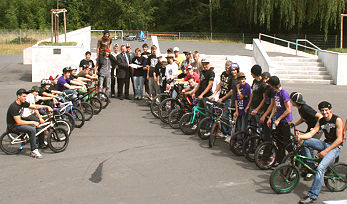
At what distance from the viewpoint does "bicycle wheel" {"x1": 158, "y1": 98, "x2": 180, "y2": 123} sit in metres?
12.2

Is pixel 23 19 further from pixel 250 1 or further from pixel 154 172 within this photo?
pixel 154 172

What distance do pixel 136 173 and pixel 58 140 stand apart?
2345 mm

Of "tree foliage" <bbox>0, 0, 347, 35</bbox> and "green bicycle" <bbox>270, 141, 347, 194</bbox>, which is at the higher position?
"tree foliage" <bbox>0, 0, 347, 35</bbox>

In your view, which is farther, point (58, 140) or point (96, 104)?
point (96, 104)

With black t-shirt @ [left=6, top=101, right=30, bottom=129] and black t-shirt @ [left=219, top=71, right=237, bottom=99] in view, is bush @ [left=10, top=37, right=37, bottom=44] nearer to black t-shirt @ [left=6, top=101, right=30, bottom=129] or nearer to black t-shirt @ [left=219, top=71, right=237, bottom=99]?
black t-shirt @ [left=6, top=101, right=30, bottom=129]

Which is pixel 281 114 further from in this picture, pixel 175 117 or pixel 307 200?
pixel 175 117

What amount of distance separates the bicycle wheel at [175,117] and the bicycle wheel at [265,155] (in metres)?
3.75

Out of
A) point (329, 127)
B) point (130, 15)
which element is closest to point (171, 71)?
point (329, 127)

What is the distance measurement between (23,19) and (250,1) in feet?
126

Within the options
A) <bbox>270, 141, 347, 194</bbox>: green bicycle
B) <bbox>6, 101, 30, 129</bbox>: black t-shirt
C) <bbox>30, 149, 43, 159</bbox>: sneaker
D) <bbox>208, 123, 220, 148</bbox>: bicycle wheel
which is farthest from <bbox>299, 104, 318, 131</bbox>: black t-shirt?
<bbox>6, 101, 30, 129</bbox>: black t-shirt

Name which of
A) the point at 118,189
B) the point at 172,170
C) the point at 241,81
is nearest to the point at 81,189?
the point at 118,189

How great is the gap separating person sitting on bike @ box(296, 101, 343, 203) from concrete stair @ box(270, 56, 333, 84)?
14599mm

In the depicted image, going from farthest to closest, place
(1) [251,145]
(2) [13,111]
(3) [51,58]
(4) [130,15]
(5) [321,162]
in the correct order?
1. (4) [130,15]
2. (3) [51,58]
3. (2) [13,111]
4. (1) [251,145]
5. (5) [321,162]

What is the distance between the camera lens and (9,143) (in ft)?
31.6
